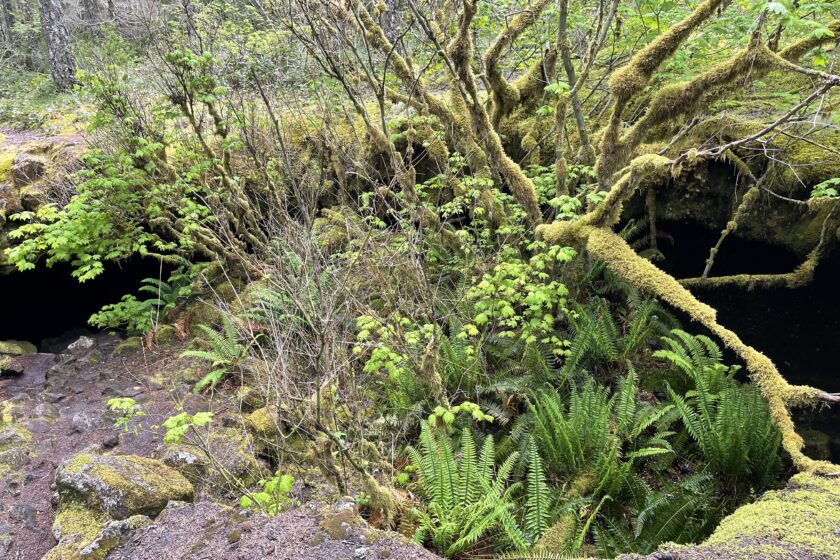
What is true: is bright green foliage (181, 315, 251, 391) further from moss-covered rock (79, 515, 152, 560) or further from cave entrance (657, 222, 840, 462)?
cave entrance (657, 222, 840, 462)

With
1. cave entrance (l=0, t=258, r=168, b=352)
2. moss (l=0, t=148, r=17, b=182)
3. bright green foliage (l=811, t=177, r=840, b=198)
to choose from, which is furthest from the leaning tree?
cave entrance (l=0, t=258, r=168, b=352)

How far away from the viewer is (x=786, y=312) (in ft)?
17.9

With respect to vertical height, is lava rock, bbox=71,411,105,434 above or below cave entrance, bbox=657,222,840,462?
above

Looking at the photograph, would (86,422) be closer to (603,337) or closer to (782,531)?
(603,337)

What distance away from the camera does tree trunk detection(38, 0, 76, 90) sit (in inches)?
452

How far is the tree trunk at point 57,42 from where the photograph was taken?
1148 centimetres

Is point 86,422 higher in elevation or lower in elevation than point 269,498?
higher

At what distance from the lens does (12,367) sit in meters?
7.12

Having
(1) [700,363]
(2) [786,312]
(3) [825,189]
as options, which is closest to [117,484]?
(1) [700,363]

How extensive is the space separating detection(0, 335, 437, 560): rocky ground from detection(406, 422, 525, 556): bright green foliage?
678 millimetres

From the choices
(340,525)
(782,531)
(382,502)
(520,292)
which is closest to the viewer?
(782,531)

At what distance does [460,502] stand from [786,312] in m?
4.45

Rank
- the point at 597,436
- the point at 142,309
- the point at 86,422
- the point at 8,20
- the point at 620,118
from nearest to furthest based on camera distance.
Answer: the point at 597,436 < the point at 620,118 < the point at 86,422 < the point at 142,309 < the point at 8,20

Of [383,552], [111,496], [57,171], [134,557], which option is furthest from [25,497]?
[57,171]
